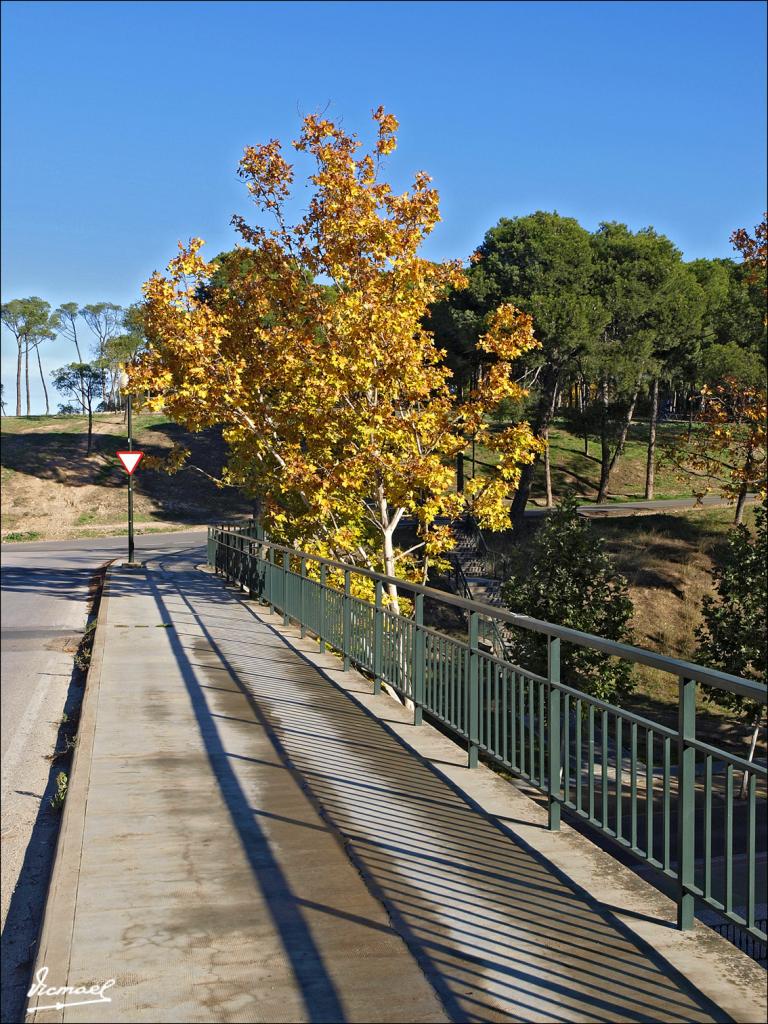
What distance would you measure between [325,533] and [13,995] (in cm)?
1315

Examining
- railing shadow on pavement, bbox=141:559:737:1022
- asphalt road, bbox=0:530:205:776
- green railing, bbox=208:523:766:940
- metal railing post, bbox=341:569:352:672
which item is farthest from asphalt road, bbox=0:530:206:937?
metal railing post, bbox=341:569:352:672

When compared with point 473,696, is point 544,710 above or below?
below

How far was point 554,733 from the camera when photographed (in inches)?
237

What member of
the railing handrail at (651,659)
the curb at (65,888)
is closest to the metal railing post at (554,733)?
the railing handrail at (651,659)

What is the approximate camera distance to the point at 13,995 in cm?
485

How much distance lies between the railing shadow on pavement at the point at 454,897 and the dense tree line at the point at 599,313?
29.6m

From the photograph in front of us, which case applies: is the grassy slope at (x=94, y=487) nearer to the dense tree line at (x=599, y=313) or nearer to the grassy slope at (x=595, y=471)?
the grassy slope at (x=595, y=471)

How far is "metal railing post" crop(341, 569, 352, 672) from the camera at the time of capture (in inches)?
459

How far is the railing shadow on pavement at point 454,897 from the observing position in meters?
3.97

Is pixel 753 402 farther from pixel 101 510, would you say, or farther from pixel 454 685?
pixel 101 510

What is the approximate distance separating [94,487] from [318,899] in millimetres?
54901

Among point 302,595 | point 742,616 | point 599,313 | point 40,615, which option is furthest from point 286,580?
point 599,313

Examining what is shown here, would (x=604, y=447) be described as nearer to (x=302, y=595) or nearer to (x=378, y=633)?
(x=302, y=595)

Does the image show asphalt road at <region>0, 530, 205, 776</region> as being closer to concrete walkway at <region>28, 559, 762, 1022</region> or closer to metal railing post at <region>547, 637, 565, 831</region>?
concrete walkway at <region>28, 559, 762, 1022</region>
